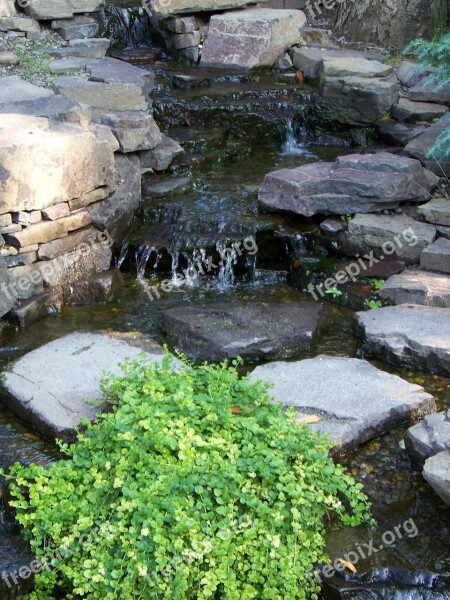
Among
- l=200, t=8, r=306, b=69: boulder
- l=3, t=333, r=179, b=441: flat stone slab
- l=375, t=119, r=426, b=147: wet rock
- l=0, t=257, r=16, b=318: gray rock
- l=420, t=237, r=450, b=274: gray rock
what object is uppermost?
l=200, t=8, r=306, b=69: boulder

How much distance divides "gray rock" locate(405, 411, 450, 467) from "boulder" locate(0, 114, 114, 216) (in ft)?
9.77

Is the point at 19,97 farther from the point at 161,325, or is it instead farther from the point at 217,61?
the point at 217,61

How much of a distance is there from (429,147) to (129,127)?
8.42 feet

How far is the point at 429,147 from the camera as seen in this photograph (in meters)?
7.35

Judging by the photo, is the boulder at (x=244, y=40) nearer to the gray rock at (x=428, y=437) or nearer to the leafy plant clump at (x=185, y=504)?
the gray rock at (x=428, y=437)

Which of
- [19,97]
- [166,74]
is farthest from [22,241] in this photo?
[166,74]

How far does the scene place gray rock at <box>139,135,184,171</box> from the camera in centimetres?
738

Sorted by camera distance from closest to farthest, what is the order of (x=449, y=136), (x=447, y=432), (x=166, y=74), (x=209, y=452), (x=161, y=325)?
(x=209, y=452)
(x=447, y=432)
(x=161, y=325)
(x=449, y=136)
(x=166, y=74)

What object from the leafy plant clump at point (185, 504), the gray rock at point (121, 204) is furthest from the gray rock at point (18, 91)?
the leafy plant clump at point (185, 504)

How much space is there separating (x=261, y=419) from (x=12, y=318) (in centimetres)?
237

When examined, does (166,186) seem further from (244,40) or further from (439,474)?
(439,474)

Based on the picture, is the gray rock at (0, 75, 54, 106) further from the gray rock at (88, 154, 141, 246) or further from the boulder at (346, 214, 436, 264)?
the boulder at (346, 214, 436, 264)

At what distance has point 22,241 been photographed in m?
5.76

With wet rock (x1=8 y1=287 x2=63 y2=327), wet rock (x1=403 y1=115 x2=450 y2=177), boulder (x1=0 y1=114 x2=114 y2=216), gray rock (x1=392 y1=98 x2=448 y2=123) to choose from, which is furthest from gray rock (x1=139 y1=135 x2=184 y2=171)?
gray rock (x1=392 y1=98 x2=448 y2=123)
